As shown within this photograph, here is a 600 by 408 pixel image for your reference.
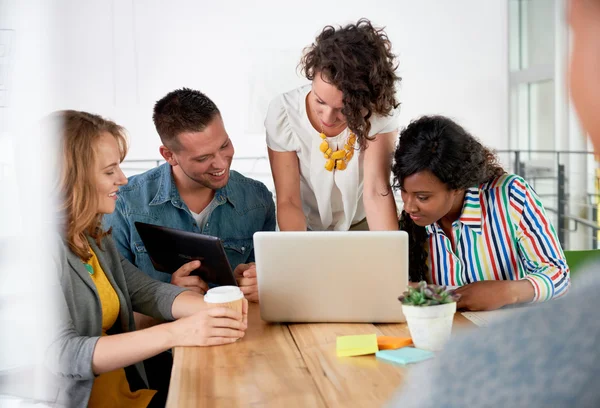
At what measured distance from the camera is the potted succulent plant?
129 cm

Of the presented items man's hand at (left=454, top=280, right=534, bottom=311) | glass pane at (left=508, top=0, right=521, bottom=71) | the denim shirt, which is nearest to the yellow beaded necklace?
the denim shirt

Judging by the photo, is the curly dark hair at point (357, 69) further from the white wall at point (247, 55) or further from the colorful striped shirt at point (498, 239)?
the white wall at point (247, 55)

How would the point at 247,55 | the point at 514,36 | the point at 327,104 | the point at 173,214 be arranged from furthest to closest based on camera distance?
the point at 514,36 < the point at 247,55 < the point at 173,214 < the point at 327,104

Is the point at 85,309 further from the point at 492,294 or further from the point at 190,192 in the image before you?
the point at 492,294

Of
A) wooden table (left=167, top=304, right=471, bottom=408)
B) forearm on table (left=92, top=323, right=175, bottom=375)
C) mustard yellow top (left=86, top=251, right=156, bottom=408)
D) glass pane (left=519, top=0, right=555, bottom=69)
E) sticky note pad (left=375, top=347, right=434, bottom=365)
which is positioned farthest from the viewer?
glass pane (left=519, top=0, right=555, bottom=69)

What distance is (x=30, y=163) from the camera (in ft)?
5.28

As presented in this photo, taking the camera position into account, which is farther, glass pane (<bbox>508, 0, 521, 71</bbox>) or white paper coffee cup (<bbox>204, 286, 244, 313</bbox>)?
glass pane (<bbox>508, 0, 521, 71</bbox>)

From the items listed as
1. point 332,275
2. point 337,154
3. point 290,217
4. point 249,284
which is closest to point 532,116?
point 337,154

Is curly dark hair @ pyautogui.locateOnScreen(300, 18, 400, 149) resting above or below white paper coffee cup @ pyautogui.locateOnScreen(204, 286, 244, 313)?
A: above

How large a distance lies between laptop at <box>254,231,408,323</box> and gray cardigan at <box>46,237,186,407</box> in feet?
1.05

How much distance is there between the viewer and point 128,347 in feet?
4.66

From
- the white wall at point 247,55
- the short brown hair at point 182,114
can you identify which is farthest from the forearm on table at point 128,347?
the white wall at point 247,55

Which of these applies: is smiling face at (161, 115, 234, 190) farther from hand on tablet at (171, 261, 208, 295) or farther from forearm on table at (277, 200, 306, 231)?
hand on tablet at (171, 261, 208, 295)

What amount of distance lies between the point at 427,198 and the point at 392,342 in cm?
62
